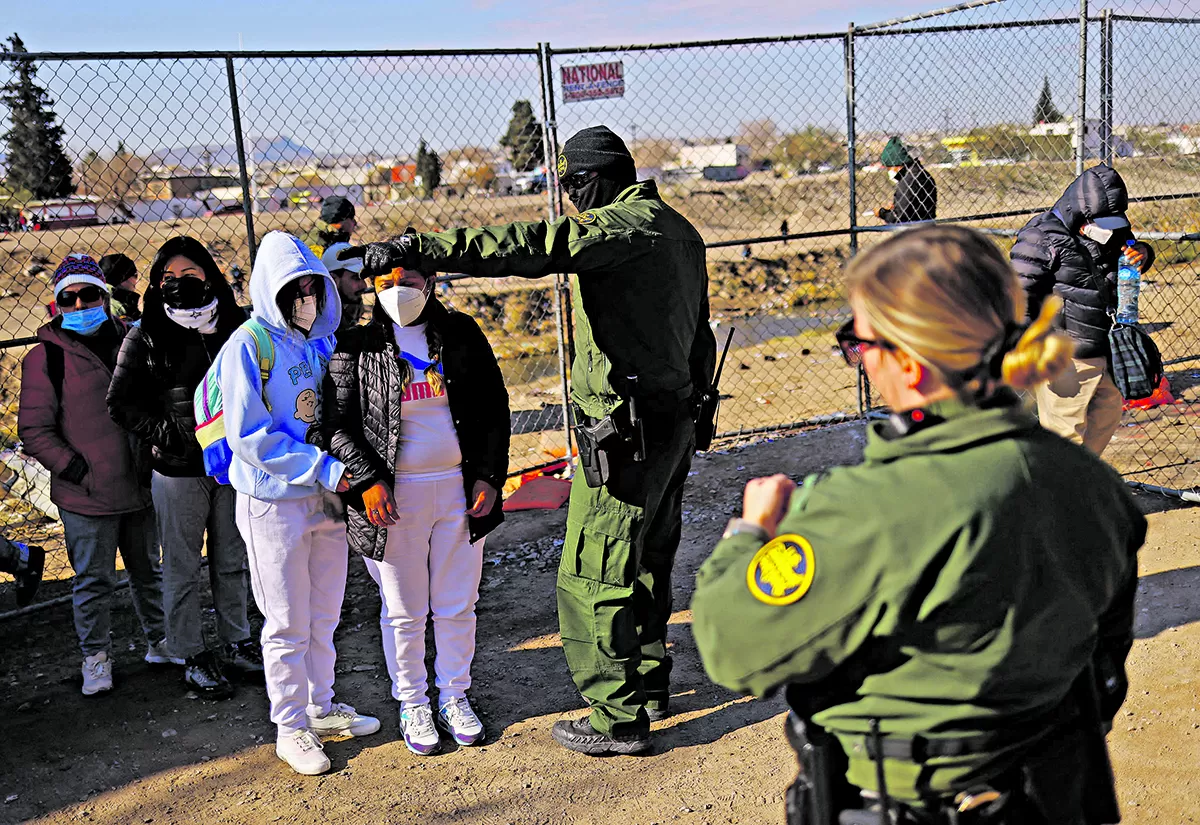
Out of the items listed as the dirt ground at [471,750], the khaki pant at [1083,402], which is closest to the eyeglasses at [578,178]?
the dirt ground at [471,750]

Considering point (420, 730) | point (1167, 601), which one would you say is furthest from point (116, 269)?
point (1167, 601)

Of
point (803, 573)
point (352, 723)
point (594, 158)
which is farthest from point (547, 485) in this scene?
point (803, 573)

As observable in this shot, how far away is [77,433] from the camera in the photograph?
183 inches

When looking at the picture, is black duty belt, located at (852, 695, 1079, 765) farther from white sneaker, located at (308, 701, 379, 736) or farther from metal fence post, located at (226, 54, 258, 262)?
metal fence post, located at (226, 54, 258, 262)

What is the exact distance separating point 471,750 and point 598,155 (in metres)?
2.31

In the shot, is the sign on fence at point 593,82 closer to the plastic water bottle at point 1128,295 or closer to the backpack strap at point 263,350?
the backpack strap at point 263,350

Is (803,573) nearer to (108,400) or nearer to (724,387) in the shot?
(108,400)

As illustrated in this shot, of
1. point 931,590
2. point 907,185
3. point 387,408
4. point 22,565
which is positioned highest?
point 907,185

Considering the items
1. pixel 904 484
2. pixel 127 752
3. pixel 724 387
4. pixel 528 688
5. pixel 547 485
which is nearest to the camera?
pixel 904 484

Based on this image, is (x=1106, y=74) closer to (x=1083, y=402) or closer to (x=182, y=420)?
(x=1083, y=402)

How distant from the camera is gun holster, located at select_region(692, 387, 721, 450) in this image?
4.28 meters

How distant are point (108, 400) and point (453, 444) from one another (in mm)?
1528

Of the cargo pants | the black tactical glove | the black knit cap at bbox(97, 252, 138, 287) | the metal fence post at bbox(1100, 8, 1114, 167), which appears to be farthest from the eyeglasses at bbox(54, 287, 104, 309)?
the metal fence post at bbox(1100, 8, 1114, 167)

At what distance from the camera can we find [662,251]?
12.6ft
